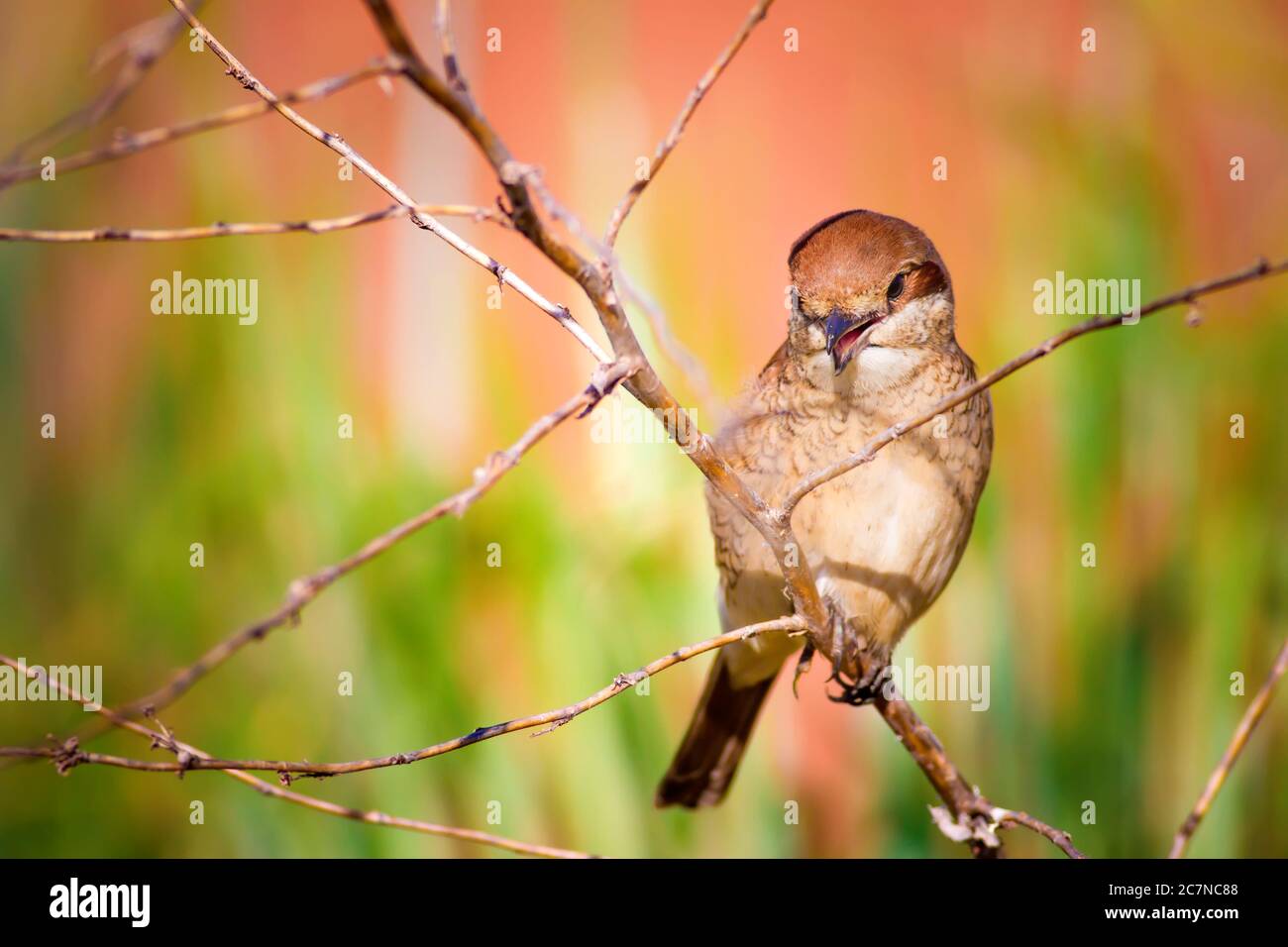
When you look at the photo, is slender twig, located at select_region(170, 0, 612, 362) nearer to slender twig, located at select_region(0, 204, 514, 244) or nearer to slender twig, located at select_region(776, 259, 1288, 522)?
slender twig, located at select_region(0, 204, 514, 244)

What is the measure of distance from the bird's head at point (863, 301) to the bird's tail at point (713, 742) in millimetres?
887

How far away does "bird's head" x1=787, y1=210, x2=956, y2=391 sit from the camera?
2.31 metres

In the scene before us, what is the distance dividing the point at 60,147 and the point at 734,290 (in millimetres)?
1913

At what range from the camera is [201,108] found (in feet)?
10.9

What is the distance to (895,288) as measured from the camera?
2.38m

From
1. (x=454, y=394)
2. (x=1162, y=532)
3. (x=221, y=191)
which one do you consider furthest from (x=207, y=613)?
(x=1162, y=532)

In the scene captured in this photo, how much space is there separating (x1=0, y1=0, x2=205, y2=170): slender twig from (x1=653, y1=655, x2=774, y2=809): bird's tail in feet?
7.39

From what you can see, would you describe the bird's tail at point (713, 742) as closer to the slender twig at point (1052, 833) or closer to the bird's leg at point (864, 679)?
the bird's leg at point (864, 679)

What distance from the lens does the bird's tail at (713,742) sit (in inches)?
113

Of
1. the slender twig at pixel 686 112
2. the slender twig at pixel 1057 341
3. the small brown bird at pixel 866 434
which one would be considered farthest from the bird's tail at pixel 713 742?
the slender twig at pixel 686 112

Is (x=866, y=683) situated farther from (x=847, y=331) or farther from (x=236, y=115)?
(x=236, y=115)

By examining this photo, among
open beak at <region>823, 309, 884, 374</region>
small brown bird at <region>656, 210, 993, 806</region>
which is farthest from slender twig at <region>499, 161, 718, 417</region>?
small brown bird at <region>656, 210, 993, 806</region>

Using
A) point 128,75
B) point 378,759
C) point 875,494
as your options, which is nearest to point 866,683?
point 875,494

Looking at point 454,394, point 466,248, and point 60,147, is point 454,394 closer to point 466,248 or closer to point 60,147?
point 60,147
